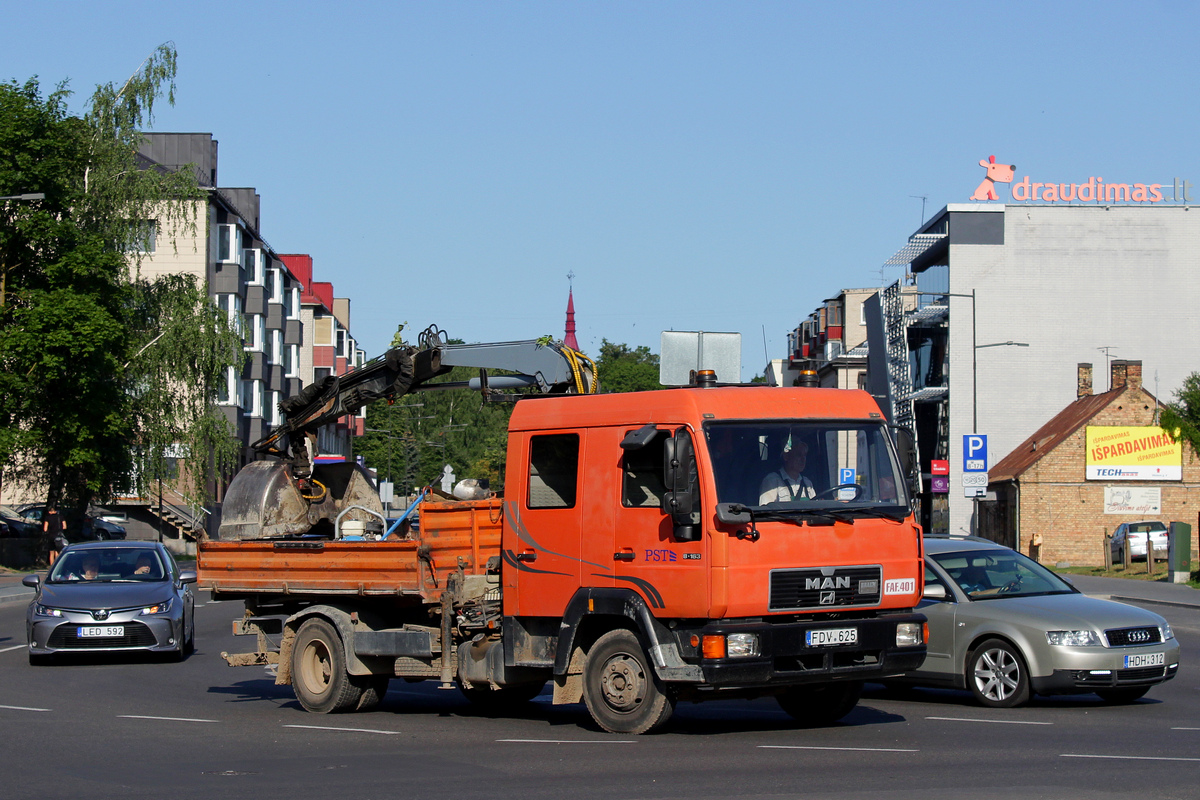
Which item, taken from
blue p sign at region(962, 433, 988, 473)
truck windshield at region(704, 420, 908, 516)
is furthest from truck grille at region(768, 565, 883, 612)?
blue p sign at region(962, 433, 988, 473)

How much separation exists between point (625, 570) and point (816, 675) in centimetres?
153

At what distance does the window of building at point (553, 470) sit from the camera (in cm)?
1084

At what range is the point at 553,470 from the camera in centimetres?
1098

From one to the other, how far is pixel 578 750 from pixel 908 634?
256 centimetres

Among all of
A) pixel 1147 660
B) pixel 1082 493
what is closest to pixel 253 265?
pixel 1082 493

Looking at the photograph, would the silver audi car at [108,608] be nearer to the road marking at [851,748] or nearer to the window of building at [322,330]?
the road marking at [851,748]

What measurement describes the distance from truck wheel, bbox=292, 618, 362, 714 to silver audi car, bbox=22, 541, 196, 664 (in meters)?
4.45

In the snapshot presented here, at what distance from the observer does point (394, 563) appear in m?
11.9

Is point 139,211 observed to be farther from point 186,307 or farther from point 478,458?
point 478,458

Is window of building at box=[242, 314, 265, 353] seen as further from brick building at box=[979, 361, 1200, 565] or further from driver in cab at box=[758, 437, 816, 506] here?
driver in cab at box=[758, 437, 816, 506]

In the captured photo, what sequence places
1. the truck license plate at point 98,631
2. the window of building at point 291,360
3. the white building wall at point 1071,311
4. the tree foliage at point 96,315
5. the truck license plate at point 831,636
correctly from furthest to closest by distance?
the window of building at point 291,360 < the white building wall at point 1071,311 < the tree foliage at point 96,315 < the truck license plate at point 98,631 < the truck license plate at point 831,636

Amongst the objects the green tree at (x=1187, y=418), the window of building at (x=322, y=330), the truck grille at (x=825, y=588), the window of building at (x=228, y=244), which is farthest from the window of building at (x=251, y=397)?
the truck grille at (x=825, y=588)

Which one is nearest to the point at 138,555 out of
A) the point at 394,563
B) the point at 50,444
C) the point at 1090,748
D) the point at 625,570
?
the point at 394,563

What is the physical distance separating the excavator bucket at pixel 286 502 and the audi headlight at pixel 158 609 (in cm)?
402
